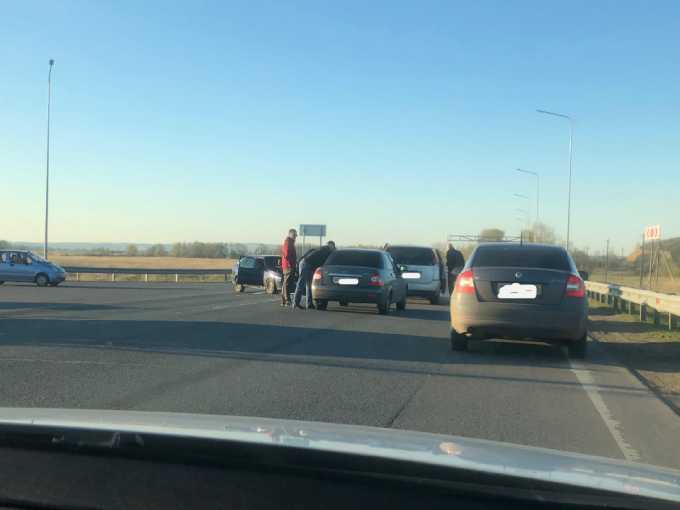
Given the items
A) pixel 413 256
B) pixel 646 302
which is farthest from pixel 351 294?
pixel 646 302

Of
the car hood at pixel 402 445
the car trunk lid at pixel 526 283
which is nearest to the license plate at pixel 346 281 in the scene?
the car trunk lid at pixel 526 283

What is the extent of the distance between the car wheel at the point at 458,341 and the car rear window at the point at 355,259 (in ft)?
22.2

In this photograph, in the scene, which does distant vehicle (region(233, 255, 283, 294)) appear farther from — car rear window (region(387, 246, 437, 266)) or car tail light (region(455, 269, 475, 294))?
car tail light (region(455, 269, 475, 294))

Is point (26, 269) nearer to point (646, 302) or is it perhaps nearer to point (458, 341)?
point (646, 302)

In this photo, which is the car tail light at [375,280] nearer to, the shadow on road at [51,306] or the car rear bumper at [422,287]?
the car rear bumper at [422,287]

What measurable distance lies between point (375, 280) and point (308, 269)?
2.18 metres

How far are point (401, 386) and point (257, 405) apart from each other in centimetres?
193

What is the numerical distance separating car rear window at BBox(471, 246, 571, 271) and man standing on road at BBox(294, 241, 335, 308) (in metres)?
8.38

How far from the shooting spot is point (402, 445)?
3.10 meters

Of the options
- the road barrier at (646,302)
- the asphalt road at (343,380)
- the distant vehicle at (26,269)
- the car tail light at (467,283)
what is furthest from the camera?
the distant vehicle at (26,269)

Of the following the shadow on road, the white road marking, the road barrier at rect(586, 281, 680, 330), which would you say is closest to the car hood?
the white road marking

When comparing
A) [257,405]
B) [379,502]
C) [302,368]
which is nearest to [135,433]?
[379,502]

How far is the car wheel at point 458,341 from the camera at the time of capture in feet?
36.4

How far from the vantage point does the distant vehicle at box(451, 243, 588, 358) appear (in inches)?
400
